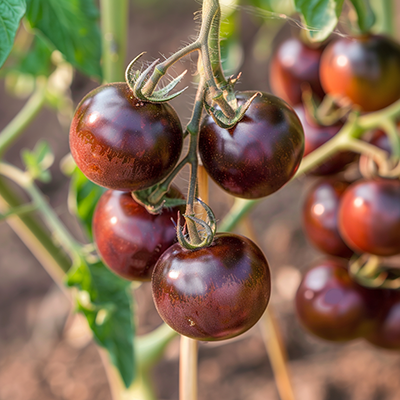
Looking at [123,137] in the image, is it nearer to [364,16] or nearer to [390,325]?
[364,16]

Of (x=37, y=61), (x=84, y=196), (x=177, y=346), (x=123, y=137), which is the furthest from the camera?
(x=177, y=346)

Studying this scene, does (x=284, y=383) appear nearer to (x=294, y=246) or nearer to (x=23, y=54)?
(x=294, y=246)

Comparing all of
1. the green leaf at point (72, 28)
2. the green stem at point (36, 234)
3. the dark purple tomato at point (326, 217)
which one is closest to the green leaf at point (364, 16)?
the dark purple tomato at point (326, 217)

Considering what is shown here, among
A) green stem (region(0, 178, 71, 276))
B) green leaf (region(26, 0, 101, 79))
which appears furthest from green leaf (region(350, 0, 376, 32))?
green stem (region(0, 178, 71, 276))

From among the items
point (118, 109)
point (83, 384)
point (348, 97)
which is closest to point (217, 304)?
point (118, 109)

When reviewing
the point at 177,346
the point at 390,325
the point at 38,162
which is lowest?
the point at 177,346

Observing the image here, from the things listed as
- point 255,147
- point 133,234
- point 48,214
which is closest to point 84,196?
point 48,214

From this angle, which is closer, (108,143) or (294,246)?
(108,143)
